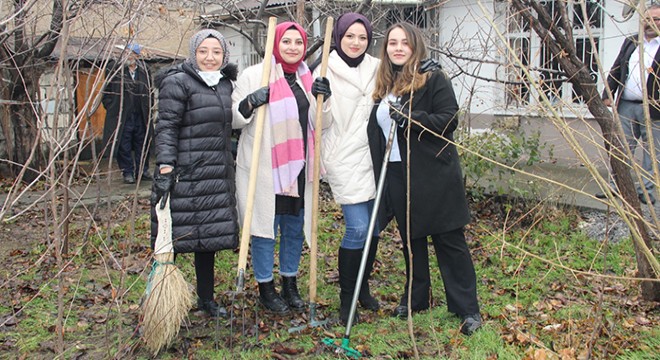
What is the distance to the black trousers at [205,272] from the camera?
4.35 metres

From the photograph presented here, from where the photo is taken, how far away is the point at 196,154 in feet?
13.4

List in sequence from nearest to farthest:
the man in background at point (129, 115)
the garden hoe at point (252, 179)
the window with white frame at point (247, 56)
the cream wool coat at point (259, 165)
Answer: the garden hoe at point (252, 179), the cream wool coat at point (259, 165), the man in background at point (129, 115), the window with white frame at point (247, 56)

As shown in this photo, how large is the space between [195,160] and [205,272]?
786 mm

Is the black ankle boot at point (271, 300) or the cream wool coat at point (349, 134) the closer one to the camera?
the cream wool coat at point (349, 134)

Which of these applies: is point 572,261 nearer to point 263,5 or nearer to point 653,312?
point 653,312

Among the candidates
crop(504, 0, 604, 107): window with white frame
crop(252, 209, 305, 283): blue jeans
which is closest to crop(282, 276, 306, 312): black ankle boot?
crop(252, 209, 305, 283): blue jeans

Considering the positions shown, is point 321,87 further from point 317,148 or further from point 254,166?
point 254,166

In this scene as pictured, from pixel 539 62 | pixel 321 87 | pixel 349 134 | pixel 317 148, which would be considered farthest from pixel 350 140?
pixel 539 62

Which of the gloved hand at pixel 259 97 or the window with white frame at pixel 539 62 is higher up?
the window with white frame at pixel 539 62

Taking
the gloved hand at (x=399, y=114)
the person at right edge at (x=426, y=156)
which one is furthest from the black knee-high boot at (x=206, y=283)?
the gloved hand at (x=399, y=114)

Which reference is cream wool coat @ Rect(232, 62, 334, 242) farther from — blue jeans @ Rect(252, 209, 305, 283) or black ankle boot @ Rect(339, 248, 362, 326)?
black ankle boot @ Rect(339, 248, 362, 326)

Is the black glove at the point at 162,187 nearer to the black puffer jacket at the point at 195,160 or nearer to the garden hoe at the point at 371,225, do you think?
the black puffer jacket at the point at 195,160

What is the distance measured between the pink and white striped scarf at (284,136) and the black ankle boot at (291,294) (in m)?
0.68

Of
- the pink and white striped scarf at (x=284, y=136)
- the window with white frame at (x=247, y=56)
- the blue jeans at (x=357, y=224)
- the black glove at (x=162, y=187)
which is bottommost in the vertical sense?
the blue jeans at (x=357, y=224)
